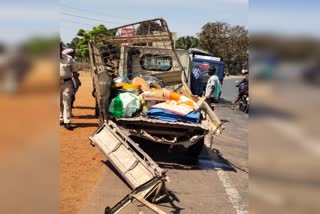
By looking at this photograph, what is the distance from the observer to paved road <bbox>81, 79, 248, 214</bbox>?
452cm

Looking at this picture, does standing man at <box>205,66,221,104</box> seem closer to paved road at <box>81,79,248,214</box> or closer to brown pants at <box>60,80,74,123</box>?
paved road at <box>81,79,248,214</box>

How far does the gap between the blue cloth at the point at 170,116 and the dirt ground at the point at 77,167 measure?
113cm

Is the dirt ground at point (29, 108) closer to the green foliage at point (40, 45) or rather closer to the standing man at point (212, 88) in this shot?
the green foliage at point (40, 45)

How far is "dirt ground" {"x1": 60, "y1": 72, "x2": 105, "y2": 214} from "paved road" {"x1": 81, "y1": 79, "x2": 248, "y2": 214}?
134 mm

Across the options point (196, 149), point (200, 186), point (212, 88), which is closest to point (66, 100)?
point (196, 149)

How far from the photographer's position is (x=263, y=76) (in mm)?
1001

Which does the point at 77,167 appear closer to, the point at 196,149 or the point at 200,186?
the point at 200,186

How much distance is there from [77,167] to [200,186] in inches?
72.3

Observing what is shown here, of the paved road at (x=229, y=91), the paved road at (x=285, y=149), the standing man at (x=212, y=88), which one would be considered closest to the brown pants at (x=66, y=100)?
the standing man at (x=212, y=88)

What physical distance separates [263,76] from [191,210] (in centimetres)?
371

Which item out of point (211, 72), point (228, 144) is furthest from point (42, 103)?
point (211, 72)

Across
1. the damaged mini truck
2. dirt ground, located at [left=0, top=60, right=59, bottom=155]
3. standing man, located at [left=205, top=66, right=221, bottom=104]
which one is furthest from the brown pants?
dirt ground, located at [left=0, top=60, right=59, bottom=155]

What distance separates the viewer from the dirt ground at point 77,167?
176 inches

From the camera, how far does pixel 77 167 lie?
5.69m
